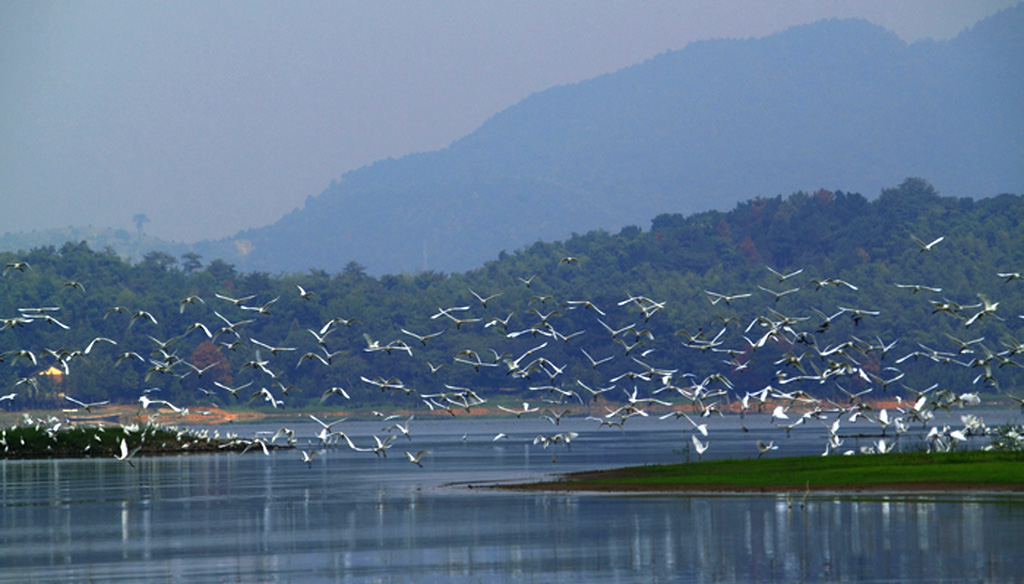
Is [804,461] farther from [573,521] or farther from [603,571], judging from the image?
[603,571]

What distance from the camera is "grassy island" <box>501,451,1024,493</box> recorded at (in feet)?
169

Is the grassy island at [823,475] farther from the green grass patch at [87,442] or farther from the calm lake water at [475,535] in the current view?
the green grass patch at [87,442]

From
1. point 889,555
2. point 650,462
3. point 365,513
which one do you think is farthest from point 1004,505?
point 650,462

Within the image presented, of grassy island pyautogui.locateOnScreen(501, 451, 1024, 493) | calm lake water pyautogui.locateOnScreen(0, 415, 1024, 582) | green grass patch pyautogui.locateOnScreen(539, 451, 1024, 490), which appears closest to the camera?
calm lake water pyautogui.locateOnScreen(0, 415, 1024, 582)

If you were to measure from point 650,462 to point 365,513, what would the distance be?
26948 mm

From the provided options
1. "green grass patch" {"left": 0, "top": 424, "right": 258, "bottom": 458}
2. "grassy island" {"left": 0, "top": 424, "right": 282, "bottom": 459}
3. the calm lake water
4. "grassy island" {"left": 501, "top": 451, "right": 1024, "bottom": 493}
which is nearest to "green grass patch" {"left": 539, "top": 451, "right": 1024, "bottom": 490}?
"grassy island" {"left": 501, "top": 451, "right": 1024, "bottom": 493}

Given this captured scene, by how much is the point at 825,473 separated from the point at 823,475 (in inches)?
23.6

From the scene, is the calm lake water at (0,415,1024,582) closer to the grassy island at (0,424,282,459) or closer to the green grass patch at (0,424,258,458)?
the grassy island at (0,424,282,459)

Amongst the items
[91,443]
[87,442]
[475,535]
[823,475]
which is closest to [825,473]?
[823,475]

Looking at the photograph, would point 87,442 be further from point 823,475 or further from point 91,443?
point 823,475

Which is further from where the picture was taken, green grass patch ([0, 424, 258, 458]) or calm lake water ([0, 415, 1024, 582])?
green grass patch ([0, 424, 258, 458])

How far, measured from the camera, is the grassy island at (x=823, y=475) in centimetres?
5156

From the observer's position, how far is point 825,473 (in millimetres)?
55938

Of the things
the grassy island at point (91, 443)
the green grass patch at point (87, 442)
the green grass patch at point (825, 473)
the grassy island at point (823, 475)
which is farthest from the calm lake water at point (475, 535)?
the green grass patch at point (87, 442)
